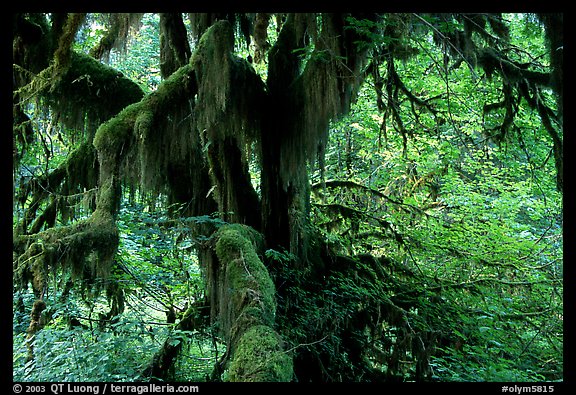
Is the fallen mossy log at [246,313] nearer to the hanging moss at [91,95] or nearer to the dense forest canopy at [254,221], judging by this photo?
the dense forest canopy at [254,221]

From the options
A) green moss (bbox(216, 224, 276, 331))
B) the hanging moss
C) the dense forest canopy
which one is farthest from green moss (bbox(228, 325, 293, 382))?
the hanging moss

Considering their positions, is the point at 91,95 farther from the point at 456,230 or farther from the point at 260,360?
the point at 456,230

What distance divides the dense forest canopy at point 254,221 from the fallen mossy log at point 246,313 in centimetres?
3

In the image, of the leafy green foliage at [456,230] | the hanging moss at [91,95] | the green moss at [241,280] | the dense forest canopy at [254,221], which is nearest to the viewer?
the green moss at [241,280]

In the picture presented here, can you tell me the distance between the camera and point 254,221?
7.05 m

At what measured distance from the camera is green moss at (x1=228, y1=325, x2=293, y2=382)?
2643 millimetres

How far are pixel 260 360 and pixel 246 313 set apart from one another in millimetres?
680

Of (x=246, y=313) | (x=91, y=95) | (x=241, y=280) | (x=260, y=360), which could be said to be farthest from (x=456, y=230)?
(x=260, y=360)

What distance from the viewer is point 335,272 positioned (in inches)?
296

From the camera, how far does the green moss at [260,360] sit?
2.64 m

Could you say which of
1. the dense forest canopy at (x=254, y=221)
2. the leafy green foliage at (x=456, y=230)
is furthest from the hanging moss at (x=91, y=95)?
the leafy green foliage at (x=456, y=230)
